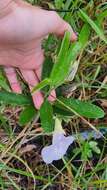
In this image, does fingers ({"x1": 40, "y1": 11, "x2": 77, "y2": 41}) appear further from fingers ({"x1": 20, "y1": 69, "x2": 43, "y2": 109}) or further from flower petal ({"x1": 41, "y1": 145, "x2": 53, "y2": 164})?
flower petal ({"x1": 41, "y1": 145, "x2": 53, "y2": 164})

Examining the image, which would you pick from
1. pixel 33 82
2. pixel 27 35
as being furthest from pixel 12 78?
pixel 27 35

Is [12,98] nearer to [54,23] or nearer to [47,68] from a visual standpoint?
[47,68]

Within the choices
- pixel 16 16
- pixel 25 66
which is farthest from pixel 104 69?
pixel 16 16

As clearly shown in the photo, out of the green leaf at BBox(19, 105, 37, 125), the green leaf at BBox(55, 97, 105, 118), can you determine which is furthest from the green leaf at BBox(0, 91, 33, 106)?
the green leaf at BBox(55, 97, 105, 118)

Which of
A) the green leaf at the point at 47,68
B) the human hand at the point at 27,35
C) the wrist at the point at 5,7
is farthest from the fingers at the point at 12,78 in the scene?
the wrist at the point at 5,7

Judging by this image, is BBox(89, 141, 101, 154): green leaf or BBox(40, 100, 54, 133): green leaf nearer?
BBox(40, 100, 54, 133): green leaf

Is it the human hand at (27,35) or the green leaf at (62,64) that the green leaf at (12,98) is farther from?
the green leaf at (62,64)

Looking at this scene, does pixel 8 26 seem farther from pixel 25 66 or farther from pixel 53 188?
pixel 53 188
